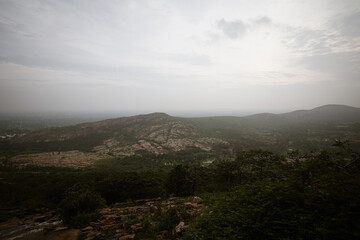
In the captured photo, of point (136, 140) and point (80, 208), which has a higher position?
point (80, 208)

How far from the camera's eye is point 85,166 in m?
67.6

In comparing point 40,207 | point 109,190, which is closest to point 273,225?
point 109,190

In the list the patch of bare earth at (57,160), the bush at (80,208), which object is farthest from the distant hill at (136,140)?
the bush at (80,208)

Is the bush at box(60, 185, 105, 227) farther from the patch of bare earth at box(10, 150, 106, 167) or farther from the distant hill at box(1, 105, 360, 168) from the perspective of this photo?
the distant hill at box(1, 105, 360, 168)

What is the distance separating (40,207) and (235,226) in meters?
32.7

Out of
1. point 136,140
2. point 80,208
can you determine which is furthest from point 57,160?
point 80,208

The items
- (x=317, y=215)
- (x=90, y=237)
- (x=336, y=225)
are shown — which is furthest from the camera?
(x=90, y=237)

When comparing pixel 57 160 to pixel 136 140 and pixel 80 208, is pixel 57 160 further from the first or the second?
pixel 80 208

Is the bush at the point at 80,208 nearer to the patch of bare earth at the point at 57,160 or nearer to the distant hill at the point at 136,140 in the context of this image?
the patch of bare earth at the point at 57,160

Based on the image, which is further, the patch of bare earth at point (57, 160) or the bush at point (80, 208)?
the patch of bare earth at point (57, 160)

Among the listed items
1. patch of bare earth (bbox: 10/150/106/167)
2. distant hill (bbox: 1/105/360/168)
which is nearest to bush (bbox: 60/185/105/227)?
patch of bare earth (bbox: 10/150/106/167)

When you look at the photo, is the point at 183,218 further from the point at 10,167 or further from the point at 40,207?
the point at 10,167

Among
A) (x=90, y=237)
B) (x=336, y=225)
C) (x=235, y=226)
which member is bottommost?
(x=90, y=237)

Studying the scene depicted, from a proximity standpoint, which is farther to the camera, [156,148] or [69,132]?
[69,132]
